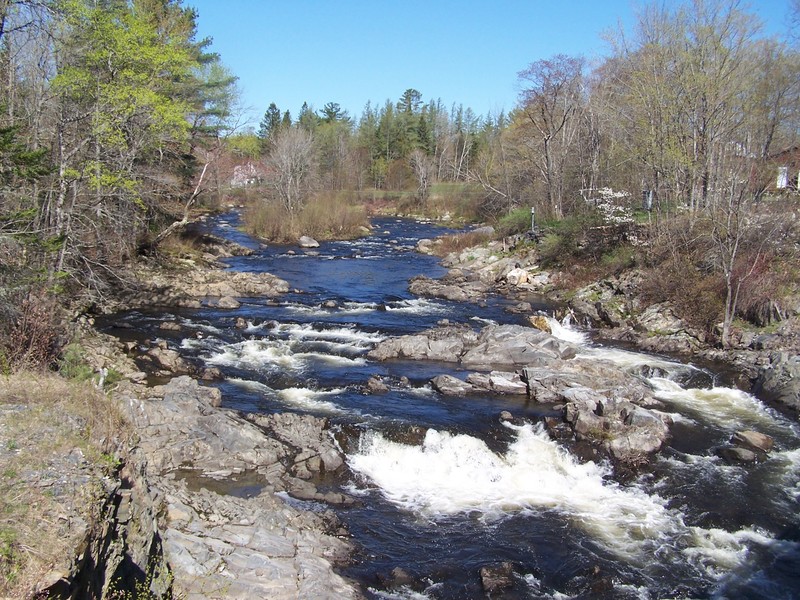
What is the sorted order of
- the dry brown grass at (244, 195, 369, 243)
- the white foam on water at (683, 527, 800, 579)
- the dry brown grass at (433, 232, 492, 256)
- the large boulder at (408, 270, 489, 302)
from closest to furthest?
the white foam on water at (683, 527, 800, 579) < the large boulder at (408, 270, 489, 302) < the dry brown grass at (433, 232, 492, 256) < the dry brown grass at (244, 195, 369, 243)

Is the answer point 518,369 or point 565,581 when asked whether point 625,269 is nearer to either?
point 518,369

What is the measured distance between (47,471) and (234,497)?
455 centimetres

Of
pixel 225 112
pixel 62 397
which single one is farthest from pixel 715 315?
pixel 225 112

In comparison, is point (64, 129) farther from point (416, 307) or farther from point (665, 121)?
point (665, 121)

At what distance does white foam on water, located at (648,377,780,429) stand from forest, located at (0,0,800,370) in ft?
12.1

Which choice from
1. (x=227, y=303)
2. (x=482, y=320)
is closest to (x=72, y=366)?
(x=227, y=303)

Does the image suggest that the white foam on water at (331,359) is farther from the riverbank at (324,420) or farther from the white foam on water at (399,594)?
the white foam on water at (399,594)

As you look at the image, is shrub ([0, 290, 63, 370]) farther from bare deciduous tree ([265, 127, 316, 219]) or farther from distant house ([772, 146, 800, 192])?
bare deciduous tree ([265, 127, 316, 219])

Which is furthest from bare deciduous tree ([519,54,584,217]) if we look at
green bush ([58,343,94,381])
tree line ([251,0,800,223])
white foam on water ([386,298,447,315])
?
green bush ([58,343,94,381])

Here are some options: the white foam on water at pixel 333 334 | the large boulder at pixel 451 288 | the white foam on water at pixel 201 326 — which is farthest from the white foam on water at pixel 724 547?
the large boulder at pixel 451 288

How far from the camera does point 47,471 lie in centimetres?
565

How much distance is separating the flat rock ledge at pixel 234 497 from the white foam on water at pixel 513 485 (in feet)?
4.19

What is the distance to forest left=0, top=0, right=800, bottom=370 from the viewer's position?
47.1 ft

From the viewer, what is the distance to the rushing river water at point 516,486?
30.2ft
